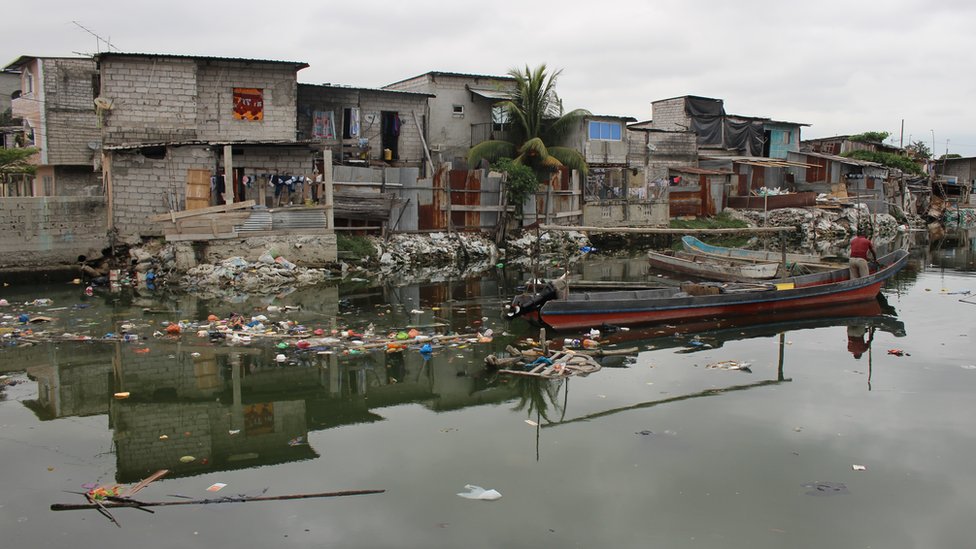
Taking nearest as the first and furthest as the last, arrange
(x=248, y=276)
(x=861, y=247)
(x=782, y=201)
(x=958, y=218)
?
(x=861, y=247) → (x=248, y=276) → (x=782, y=201) → (x=958, y=218)

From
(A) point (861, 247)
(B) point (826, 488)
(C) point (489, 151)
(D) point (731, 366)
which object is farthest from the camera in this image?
(C) point (489, 151)

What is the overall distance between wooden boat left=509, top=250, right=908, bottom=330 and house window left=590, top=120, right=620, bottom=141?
1378 centimetres

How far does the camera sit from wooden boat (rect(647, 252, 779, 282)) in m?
16.6

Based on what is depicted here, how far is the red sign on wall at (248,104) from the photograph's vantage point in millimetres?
19250

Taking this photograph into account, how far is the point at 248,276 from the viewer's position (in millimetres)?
16000

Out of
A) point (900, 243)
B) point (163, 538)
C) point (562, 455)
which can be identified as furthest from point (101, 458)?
point (900, 243)

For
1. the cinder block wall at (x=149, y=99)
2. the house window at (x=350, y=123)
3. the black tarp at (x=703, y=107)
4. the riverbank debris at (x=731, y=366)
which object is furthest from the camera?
the black tarp at (x=703, y=107)

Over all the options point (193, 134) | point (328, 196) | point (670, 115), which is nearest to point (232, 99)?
point (193, 134)

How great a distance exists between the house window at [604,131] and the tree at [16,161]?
1804 centimetres

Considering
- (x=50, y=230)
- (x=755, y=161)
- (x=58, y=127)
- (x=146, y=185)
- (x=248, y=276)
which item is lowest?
(x=248, y=276)

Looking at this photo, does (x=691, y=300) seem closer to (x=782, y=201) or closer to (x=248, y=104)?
(x=248, y=104)

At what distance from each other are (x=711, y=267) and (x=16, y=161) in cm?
1976

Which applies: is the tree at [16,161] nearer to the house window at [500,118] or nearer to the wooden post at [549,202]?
the house window at [500,118]

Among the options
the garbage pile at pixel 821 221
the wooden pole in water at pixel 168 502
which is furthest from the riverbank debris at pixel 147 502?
the garbage pile at pixel 821 221
